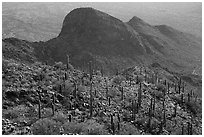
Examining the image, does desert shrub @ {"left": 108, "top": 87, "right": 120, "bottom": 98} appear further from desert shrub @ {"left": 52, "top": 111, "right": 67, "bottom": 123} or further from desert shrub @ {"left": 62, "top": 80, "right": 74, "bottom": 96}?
desert shrub @ {"left": 52, "top": 111, "right": 67, "bottom": 123}

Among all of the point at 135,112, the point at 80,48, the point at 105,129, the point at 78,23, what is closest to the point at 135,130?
the point at 105,129

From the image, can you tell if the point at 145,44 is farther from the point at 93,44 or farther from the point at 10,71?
the point at 10,71

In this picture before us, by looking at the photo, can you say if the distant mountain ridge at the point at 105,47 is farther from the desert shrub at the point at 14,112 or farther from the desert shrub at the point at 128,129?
the desert shrub at the point at 14,112

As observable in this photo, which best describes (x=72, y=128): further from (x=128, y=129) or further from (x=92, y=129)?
(x=128, y=129)

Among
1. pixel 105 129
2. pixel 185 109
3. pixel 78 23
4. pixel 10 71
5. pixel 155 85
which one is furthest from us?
pixel 78 23

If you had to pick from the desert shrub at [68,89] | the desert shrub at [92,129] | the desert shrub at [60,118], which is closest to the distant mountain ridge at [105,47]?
the desert shrub at [68,89]

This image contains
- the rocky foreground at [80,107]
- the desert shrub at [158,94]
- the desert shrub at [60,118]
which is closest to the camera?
the rocky foreground at [80,107]

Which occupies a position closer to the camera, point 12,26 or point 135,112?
point 135,112
